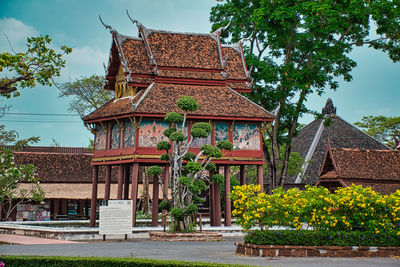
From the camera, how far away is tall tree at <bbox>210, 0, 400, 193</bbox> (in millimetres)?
35969

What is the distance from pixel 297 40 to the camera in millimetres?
38250

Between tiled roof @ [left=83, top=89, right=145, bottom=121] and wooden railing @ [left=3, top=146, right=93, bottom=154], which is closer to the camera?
tiled roof @ [left=83, top=89, right=145, bottom=121]

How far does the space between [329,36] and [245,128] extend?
10302 mm

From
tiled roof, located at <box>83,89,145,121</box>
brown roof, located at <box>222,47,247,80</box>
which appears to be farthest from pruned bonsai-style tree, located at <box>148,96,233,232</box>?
brown roof, located at <box>222,47,247,80</box>

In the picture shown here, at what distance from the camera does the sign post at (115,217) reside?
25906mm

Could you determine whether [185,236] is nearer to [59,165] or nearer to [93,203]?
[93,203]

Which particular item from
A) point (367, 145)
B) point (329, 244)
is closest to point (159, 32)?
point (329, 244)

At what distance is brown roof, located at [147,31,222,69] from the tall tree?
8.96 ft

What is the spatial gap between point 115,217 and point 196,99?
8.82 meters

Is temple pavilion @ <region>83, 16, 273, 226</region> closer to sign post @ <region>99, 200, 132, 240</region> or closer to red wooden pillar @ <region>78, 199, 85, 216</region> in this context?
sign post @ <region>99, 200, 132, 240</region>

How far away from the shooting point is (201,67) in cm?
3344

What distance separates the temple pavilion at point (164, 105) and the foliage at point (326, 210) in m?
11.8

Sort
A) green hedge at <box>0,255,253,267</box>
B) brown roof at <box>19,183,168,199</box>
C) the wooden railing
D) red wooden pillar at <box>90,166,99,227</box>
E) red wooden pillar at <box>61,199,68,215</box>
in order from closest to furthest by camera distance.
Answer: green hedge at <box>0,255,253,267</box> < red wooden pillar at <box>90,166,99,227</box> < brown roof at <box>19,183,168,199</box> < red wooden pillar at <box>61,199,68,215</box> < the wooden railing

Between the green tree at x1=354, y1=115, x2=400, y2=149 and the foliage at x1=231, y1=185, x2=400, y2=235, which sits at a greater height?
the green tree at x1=354, y1=115, x2=400, y2=149
